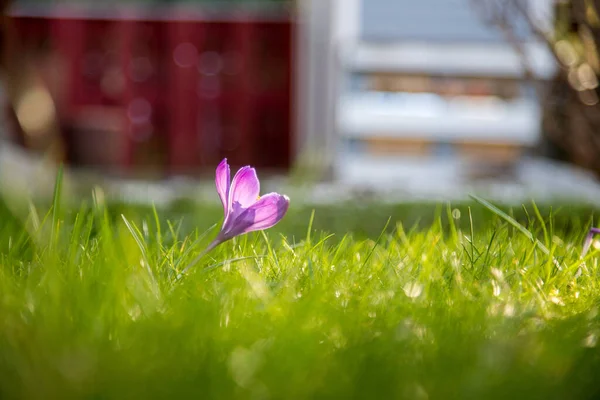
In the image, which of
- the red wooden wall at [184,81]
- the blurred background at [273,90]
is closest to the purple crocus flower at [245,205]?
the blurred background at [273,90]

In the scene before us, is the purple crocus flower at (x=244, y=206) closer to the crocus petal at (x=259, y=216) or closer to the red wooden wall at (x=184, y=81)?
the crocus petal at (x=259, y=216)

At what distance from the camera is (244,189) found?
0.67m

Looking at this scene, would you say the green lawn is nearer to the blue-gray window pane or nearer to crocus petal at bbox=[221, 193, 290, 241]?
crocus petal at bbox=[221, 193, 290, 241]

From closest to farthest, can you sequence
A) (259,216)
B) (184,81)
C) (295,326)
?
(295,326) < (259,216) < (184,81)

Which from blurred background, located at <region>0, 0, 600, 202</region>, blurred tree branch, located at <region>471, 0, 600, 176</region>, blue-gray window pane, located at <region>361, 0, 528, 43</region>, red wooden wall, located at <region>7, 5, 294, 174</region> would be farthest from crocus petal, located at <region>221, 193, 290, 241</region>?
red wooden wall, located at <region>7, 5, 294, 174</region>

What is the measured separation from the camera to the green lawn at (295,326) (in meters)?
0.41

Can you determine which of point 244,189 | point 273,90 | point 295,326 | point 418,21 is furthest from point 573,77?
point 273,90

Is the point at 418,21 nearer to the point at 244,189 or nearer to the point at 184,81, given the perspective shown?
the point at 184,81

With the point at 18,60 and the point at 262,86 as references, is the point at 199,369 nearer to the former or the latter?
the point at 18,60

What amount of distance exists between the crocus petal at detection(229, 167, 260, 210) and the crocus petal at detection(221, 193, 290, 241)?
2cm

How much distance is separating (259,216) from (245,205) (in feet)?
0.08

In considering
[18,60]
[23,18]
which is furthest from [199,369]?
[23,18]

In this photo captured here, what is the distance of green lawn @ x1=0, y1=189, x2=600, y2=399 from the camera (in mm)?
411

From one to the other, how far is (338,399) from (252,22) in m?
5.61
